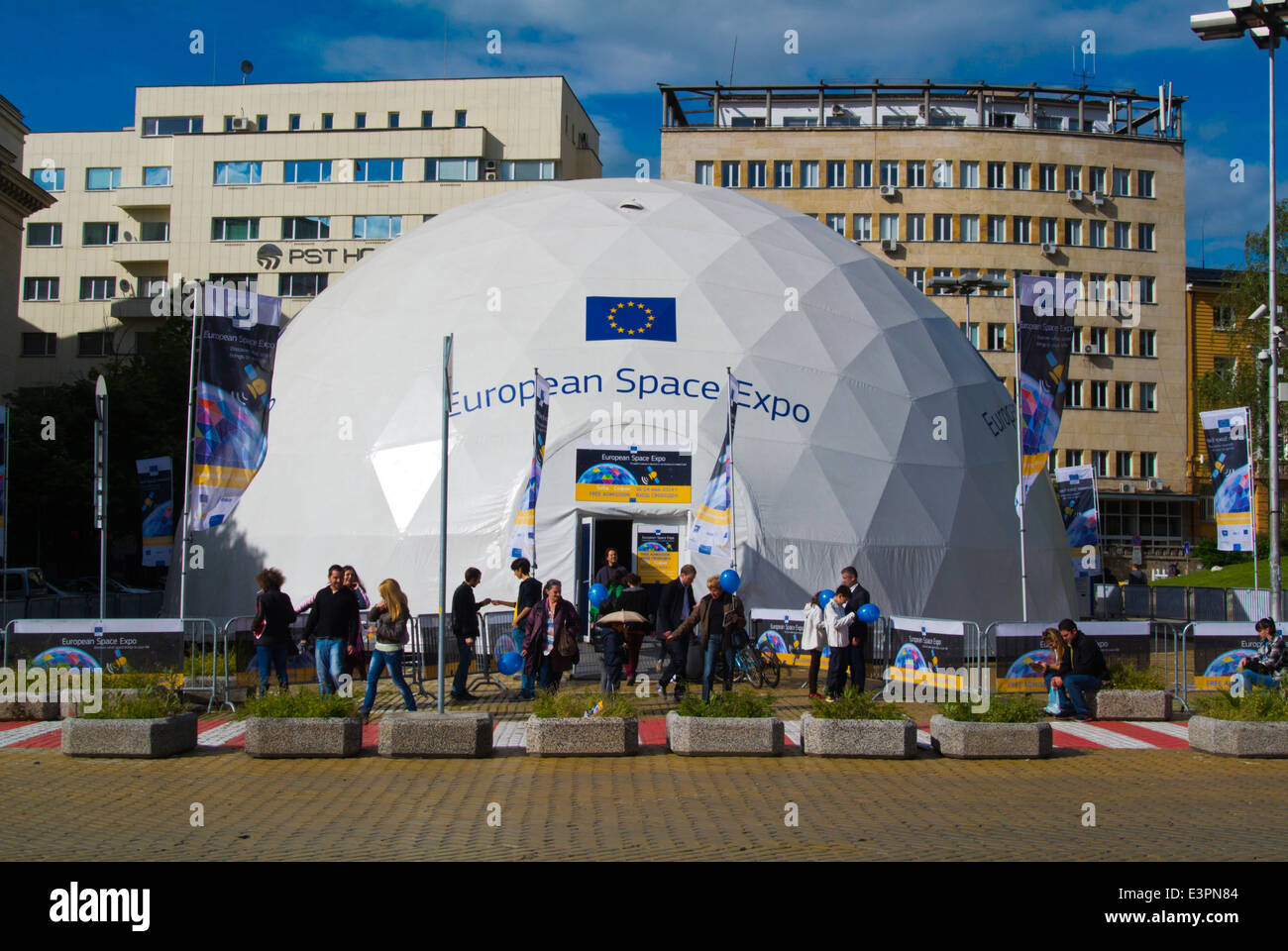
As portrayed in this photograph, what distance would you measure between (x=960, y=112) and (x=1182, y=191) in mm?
13465

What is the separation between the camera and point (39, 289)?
6731 centimetres

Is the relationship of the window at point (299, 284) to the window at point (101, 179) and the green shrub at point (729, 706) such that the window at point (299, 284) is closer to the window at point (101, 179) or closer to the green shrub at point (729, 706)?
the window at point (101, 179)

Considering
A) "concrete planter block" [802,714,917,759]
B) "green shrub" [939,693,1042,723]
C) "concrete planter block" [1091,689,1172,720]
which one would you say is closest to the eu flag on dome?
"concrete planter block" [1091,689,1172,720]

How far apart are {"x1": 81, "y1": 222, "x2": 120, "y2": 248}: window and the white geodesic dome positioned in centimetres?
4951

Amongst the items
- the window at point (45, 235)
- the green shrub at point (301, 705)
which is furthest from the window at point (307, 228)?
the green shrub at point (301, 705)

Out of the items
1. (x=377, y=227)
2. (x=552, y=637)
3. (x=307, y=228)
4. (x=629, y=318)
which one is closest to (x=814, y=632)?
(x=552, y=637)

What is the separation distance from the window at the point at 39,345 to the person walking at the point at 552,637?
196ft

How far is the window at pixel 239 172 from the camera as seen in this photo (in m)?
65.1

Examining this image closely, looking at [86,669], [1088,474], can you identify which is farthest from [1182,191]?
[86,669]

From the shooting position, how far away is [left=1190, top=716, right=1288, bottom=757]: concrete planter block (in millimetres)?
12422

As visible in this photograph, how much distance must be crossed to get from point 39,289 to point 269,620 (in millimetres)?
61816

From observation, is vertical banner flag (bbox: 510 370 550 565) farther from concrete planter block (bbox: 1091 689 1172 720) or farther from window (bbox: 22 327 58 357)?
window (bbox: 22 327 58 357)

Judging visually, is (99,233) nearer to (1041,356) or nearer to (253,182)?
(253,182)
